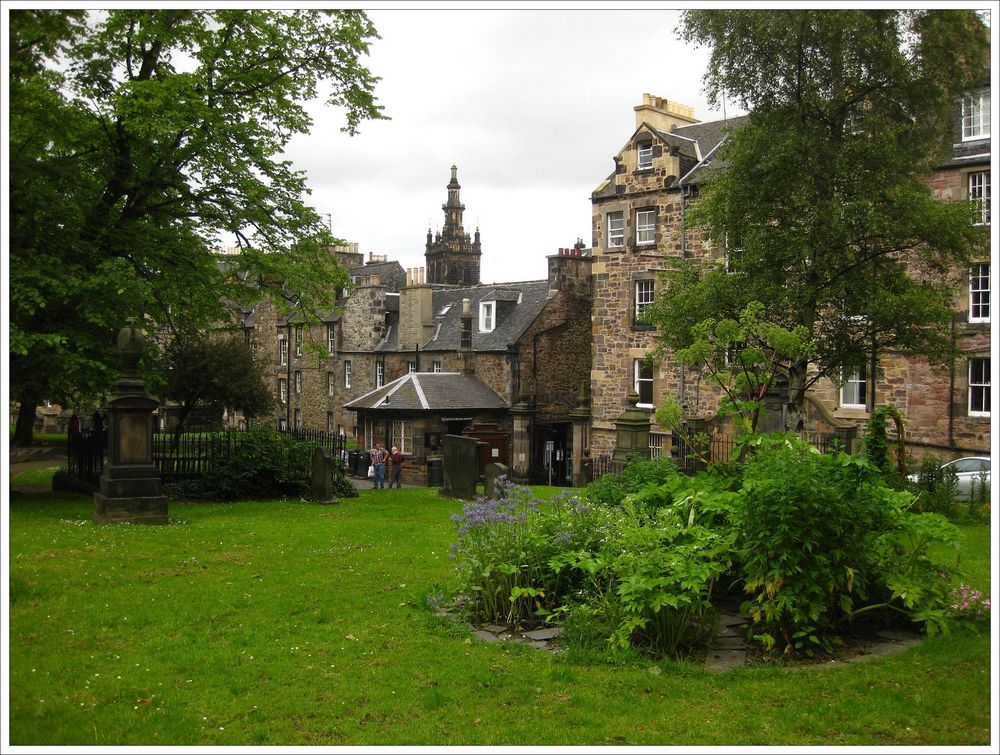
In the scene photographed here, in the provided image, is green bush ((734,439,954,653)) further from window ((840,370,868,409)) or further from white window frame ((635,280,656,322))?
white window frame ((635,280,656,322))

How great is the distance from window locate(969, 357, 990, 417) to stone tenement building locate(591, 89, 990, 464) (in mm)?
27

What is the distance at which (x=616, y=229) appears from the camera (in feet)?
112

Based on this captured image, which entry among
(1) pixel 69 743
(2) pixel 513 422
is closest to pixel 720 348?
(1) pixel 69 743

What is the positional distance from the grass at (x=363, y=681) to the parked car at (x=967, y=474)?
7.99 metres

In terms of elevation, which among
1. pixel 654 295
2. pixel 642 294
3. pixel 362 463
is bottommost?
pixel 362 463

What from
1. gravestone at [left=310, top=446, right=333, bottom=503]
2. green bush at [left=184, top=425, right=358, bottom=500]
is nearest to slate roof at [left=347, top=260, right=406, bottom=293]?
green bush at [left=184, top=425, right=358, bottom=500]

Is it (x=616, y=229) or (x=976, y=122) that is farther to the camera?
(x=616, y=229)

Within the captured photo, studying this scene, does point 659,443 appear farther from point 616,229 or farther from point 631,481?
point 631,481

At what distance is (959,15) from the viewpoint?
1661 cm

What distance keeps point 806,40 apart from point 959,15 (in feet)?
9.64

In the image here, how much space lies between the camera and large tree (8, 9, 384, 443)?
51.6 feet

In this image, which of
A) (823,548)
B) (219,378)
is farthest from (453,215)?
(823,548)

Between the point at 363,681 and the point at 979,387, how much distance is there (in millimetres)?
22130

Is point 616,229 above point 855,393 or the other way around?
above
